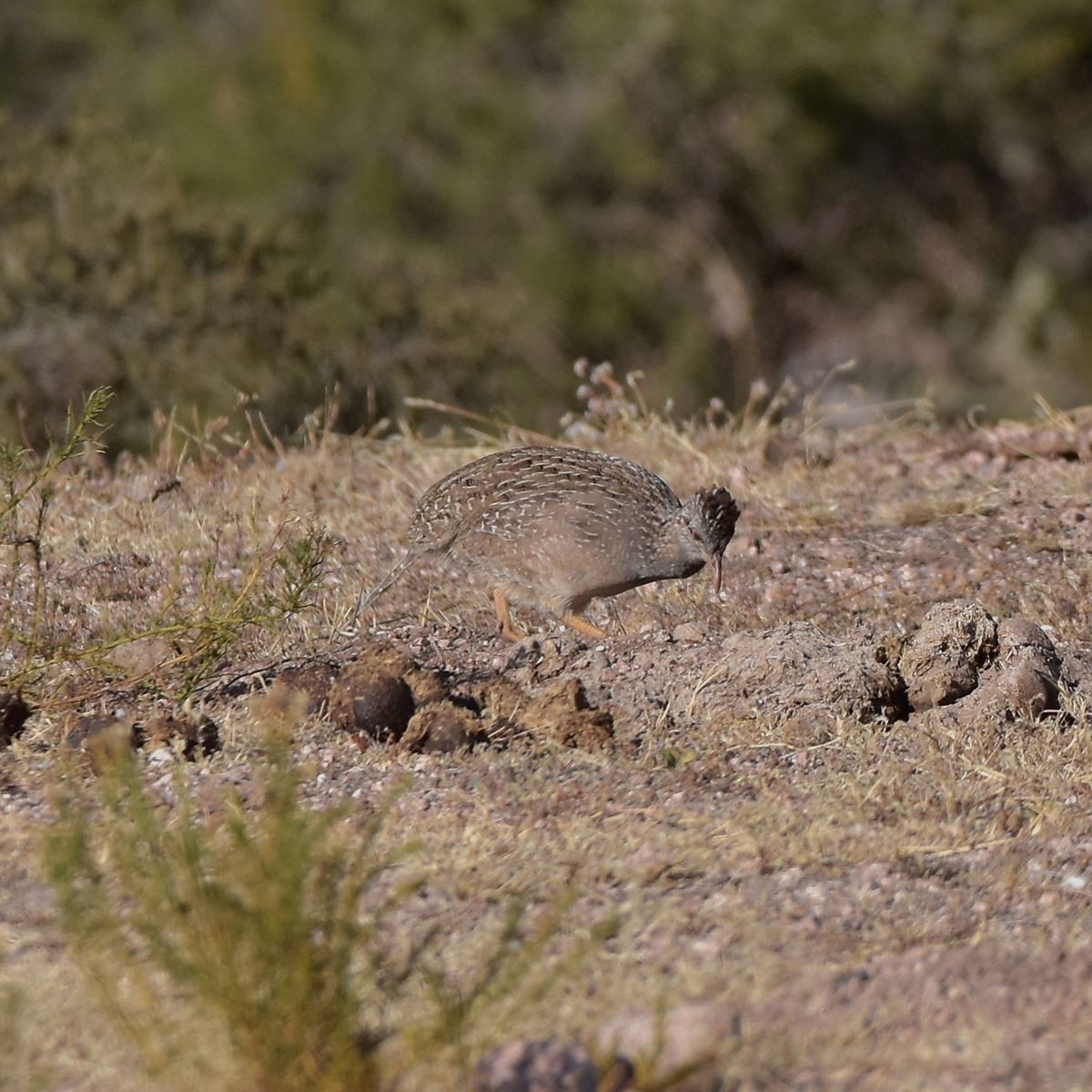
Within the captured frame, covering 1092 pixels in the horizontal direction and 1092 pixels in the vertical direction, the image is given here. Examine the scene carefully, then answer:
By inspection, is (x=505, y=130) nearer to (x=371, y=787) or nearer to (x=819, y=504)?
(x=819, y=504)

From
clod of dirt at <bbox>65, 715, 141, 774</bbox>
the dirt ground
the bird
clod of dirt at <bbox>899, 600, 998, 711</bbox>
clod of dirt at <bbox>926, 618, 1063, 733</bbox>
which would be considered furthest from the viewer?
the bird

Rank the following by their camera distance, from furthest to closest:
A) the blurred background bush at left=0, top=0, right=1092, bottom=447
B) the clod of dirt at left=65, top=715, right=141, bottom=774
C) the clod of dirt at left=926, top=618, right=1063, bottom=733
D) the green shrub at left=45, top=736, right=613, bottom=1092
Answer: the blurred background bush at left=0, top=0, right=1092, bottom=447, the clod of dirt at left=926, top=618, right=1063, bottom=733, the clod of dirt at left=65, top=715, right=141, bottom=774, the green shrub at left=45, top=736, right=613, bottom=1092

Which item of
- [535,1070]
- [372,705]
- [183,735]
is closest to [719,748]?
[372,705]

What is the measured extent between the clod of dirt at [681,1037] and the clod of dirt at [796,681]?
1.72 meters

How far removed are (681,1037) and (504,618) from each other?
2821 mm

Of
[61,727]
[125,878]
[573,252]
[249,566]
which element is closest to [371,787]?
[61,727]

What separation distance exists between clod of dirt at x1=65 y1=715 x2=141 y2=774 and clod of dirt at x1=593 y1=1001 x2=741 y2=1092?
1.68m

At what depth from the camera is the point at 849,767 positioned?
5191mm

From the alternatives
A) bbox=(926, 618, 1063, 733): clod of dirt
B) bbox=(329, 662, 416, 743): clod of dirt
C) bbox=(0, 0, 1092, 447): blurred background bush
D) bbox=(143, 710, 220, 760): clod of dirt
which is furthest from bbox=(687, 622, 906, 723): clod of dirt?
bbox=(0, 0, 1092, 447): blurred background bush

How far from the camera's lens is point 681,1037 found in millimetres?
3742

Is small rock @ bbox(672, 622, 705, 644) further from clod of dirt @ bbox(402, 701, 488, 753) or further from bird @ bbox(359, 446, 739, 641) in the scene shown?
clod of dirt @ bbox(402, 701, 488, 753)

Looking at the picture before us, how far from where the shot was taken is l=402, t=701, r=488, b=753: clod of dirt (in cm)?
525

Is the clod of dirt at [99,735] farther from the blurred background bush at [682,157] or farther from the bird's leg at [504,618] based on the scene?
the blurred background bush at [682,157]

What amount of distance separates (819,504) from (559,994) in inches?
159
